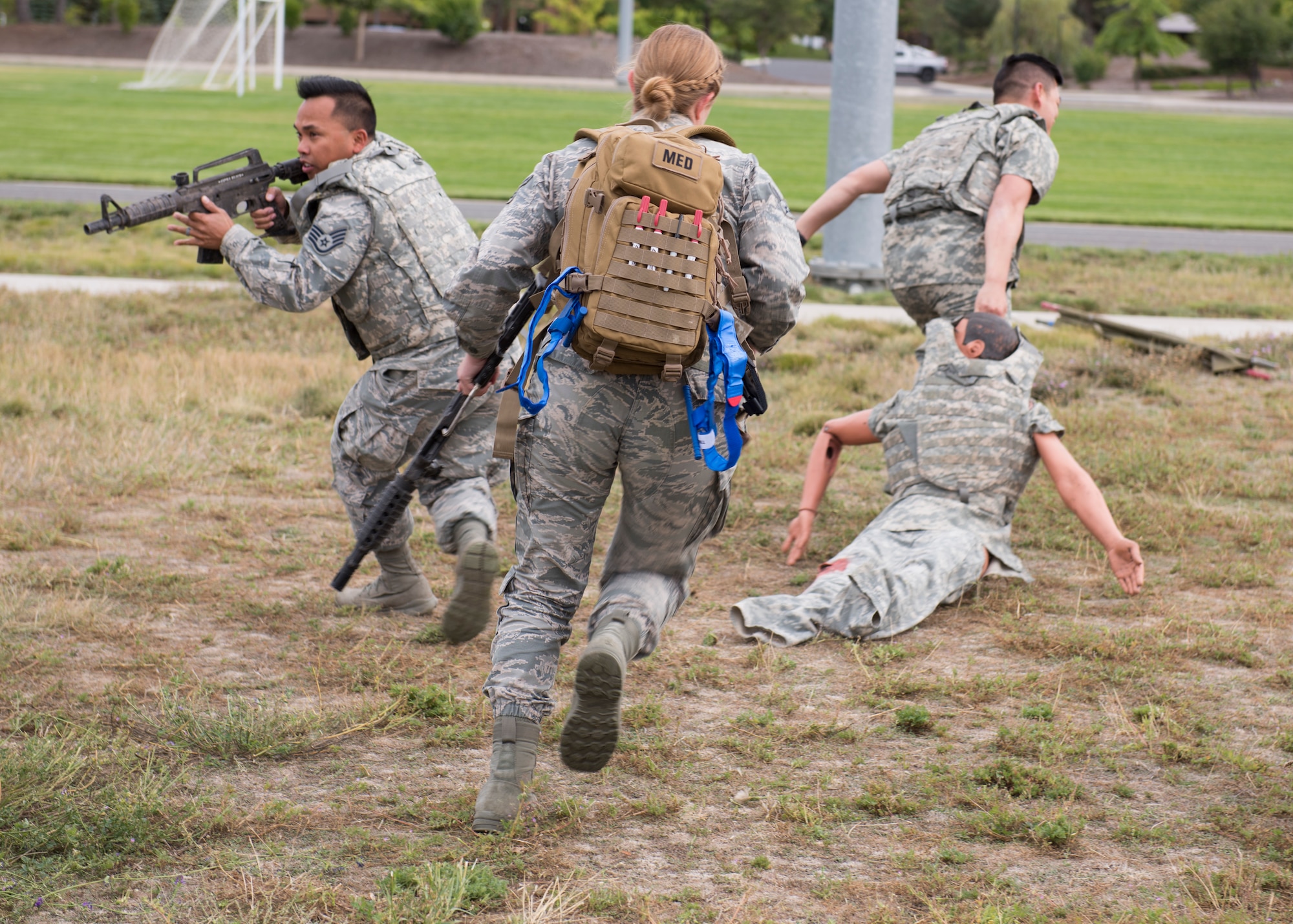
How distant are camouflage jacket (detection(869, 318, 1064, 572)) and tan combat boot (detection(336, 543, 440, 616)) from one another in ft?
5.89

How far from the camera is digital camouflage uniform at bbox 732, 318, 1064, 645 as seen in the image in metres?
4.66

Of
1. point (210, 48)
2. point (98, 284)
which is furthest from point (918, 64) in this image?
point (98, 284)

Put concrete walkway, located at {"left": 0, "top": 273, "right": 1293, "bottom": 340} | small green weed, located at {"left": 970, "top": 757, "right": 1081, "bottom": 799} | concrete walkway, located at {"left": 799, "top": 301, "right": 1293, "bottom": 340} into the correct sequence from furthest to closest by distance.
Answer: concrete walkway, located at {"left": 0, "top": 273, "right": 1293, "bottom": 340}
concrete walkway, located at {"left": 799, "top": 301, "right": 1293, "bottom": 340}
small green weed, located at {"left": 970, "top": 757, "right": 1081, "bottom": 799}

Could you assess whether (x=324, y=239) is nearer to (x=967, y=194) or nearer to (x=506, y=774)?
(x=506, y=774)

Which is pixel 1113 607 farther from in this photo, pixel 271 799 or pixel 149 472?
pixel 149 472

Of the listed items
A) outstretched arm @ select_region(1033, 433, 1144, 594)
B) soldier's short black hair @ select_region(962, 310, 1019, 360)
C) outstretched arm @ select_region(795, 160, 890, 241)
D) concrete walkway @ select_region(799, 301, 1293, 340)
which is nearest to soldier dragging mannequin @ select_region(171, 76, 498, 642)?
outstretched arm @ select_region(795, 160, 890, 241)

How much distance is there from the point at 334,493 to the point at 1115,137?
94.5ft

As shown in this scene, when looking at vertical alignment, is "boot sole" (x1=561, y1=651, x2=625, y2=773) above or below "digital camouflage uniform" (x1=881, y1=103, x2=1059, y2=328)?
below

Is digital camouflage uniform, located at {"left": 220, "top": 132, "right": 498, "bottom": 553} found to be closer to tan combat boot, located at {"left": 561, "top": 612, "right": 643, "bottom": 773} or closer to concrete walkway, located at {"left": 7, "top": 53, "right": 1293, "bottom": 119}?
tan combat boot, located at {"left": 561, "top": 612, "right": 643, "bottom": 773}

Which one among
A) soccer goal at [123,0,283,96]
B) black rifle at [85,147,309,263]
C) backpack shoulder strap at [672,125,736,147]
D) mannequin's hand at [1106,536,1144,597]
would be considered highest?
soccer goal at [123,0,283,96]

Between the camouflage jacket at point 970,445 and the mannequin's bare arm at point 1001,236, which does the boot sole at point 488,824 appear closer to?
the camouflage jacket at point 970,445

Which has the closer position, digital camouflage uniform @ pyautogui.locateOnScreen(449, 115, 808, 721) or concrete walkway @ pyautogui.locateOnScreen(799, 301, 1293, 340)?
digital camouflage uniform @ pyautogui.locateOnScreen(449, 115, 808, 721)

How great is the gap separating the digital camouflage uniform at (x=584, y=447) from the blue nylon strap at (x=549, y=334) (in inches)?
2.3

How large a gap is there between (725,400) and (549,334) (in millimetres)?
463
